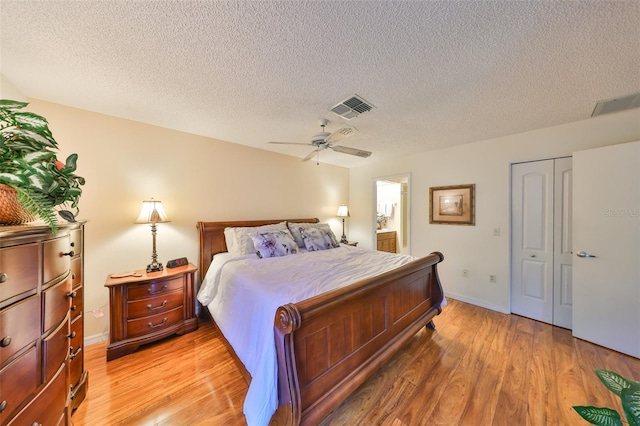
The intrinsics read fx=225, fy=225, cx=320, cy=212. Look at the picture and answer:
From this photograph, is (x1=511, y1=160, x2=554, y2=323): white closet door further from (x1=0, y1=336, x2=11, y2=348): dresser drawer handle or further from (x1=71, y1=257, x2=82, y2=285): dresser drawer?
(x1=71, y1=257, x2=82, y2=285): dresser drawer

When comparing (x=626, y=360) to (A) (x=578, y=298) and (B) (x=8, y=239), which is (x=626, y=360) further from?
(B) (x=8, y=239)

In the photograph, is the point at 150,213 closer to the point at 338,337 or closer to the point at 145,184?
the point at 145,184

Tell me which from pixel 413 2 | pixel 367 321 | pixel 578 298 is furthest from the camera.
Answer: pixel 578 298

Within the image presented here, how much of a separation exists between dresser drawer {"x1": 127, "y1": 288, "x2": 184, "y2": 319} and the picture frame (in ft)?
12.3

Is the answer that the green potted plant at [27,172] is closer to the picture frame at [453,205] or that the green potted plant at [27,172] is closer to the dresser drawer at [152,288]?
the dresser drawer at [152,288]

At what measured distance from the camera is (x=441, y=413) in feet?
5.09

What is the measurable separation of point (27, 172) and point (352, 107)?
6.93ft

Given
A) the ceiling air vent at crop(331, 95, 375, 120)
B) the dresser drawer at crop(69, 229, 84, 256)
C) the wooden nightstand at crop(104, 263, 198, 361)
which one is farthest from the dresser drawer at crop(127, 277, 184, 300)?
the ceiling air vent at crop(331, 95, 375, 120)

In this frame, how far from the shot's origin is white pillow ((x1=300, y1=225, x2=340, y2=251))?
10.6 ft

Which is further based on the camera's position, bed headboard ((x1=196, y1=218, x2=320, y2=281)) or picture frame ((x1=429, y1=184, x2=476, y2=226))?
picture frame ((x1=429, y1=184, x2=476, y2=226))

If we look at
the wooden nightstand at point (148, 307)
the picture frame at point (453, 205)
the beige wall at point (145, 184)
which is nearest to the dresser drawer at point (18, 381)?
the wooden nightstand at point (148, 307)

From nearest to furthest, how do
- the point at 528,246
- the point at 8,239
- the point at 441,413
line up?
the point at 8,239
the point at 441,413
the point at 528,246

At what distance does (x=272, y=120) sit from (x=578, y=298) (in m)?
3.88

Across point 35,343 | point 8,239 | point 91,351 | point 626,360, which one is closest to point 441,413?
point 626,360
